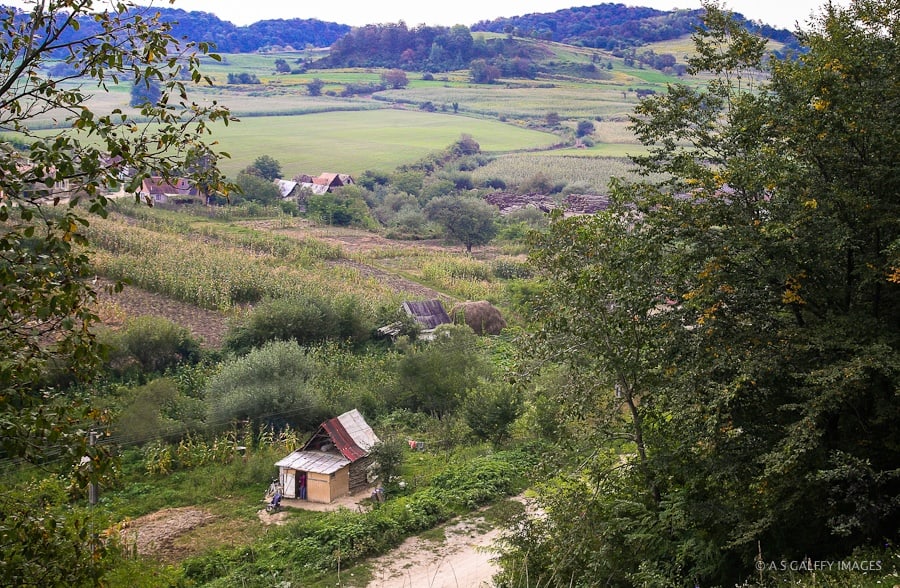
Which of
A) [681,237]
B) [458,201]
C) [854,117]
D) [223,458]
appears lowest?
[223,458]

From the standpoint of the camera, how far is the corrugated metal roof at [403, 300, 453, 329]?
98.1 feet

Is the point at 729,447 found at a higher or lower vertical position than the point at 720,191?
lower

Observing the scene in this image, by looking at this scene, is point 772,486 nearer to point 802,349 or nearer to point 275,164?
point 802,349

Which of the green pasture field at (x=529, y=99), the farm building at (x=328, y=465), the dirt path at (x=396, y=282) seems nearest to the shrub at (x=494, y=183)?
the green pasture field at (x=529, y=99)

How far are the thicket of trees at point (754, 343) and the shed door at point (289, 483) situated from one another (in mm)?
7814

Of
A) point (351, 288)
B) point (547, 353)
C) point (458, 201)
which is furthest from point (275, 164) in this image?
point (547, 353)

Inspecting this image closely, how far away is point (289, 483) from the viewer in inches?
699

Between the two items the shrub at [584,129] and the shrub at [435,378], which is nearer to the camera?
the shrub at [435,378]

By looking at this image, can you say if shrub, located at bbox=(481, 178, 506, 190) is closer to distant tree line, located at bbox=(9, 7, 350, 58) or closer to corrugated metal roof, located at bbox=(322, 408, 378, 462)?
corrugated metal roof, located at bbox=(322, 408, 378, 462)

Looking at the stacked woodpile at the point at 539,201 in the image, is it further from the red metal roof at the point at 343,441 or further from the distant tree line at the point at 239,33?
the distant tree line at the point at 239,33

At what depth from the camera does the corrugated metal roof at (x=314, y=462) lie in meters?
17.5

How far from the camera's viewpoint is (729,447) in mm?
8992

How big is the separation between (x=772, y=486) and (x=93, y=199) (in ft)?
25.8

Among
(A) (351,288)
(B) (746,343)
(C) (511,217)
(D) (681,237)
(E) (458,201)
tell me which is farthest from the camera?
(C) (511,217)
